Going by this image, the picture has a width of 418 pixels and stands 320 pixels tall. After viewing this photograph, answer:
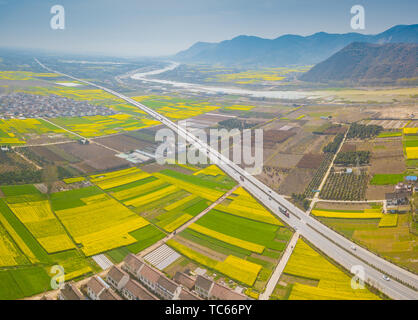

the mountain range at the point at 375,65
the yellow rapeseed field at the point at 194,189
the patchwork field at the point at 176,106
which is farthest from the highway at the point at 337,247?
the mountain range at the point at 375,65

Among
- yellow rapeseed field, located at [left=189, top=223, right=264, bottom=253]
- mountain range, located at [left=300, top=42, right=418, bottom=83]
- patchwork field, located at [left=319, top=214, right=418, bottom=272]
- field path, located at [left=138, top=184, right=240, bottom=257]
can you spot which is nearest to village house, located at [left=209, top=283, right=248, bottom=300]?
yellow rapeseed field, located at [left=189, top=223, right=264, bottom=253]

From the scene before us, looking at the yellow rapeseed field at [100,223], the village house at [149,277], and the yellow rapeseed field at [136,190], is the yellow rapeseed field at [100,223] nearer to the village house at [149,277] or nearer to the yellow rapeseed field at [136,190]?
the yellow rapeseed field at [136,190]

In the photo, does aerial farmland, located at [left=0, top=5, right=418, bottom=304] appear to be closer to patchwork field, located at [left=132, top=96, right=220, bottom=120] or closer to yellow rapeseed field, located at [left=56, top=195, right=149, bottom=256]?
yellow rapeseed field, located at [left=56, top=195, right=149, bottom=256]

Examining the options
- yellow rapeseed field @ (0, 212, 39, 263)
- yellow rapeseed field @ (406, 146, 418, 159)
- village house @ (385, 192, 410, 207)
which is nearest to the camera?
yellow rapeseed field @ (0, 212, 39, 263)

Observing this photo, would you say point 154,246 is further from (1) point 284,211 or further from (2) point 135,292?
(1) point 284,211

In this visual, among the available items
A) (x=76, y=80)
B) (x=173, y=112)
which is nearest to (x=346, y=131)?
(x=173, y=112)

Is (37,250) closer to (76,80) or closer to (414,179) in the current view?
(414,179)
